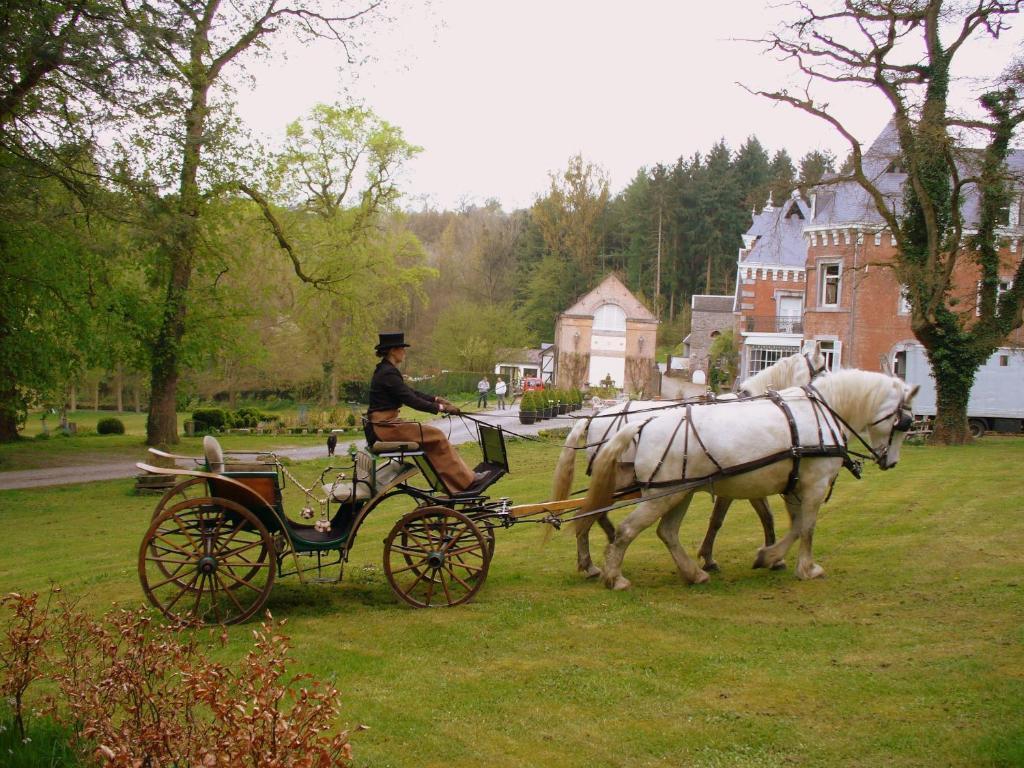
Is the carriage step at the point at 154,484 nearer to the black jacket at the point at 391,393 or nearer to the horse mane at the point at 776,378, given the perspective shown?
the black jacket at the point at 391,393

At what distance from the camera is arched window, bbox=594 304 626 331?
179 ft

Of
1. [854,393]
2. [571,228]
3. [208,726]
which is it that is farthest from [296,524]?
[571,228]

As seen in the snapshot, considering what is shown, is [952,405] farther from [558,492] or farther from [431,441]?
[431,441]

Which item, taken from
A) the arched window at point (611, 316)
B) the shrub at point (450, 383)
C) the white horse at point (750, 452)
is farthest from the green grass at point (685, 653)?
the arched window at point (611, 316)

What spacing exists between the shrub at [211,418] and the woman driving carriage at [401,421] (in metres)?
25.1

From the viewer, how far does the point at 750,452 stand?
7633 millimetres

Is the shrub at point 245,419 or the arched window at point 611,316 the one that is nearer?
the shrub at point 245,419

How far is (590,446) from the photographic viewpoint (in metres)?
8.23

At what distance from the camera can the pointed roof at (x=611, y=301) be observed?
54688 mm

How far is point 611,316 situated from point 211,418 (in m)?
30.3

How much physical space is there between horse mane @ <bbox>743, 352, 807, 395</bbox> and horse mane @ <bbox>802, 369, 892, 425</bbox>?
0.57 meters

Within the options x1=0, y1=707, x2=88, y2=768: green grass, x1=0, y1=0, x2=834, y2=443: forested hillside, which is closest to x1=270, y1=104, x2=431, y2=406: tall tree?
x1=0, y1=0, x2=834, y2=443: forested hillside

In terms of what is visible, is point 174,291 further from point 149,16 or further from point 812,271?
point 812,271

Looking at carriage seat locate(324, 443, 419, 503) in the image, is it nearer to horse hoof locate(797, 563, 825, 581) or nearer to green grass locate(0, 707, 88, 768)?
green grass locate(0, 707, 88, 768)
